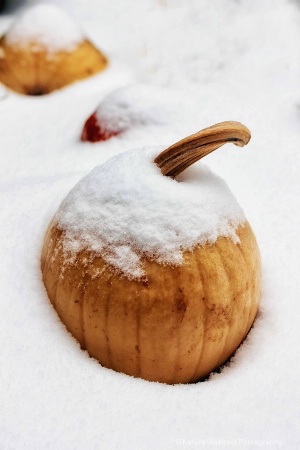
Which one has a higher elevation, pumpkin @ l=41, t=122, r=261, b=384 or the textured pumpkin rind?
the textured pumpkin rind

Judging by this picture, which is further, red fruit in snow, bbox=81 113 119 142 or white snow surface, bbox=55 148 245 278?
red fruit in snow, bbox=81 113 119 142

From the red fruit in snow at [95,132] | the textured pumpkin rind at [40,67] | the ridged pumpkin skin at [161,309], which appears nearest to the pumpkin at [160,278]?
the ridged pumpkin skin at [161,309]

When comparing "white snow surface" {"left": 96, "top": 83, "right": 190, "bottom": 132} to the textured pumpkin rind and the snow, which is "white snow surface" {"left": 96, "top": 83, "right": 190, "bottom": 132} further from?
the textured pumpkin rind

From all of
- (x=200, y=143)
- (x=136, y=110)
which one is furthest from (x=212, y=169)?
(x=200, y=143)

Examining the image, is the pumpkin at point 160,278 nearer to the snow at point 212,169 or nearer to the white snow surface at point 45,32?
the snow at point 212,169

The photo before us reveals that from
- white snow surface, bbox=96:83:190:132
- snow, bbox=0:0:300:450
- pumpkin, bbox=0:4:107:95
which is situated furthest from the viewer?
pumpkin, bbox=0:4:107:95

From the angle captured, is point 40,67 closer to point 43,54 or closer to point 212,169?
point 43,54

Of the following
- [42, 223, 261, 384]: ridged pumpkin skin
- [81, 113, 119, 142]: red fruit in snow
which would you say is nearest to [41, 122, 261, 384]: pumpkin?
[42, 223, 261, 384]: ridged pumpkin skin
